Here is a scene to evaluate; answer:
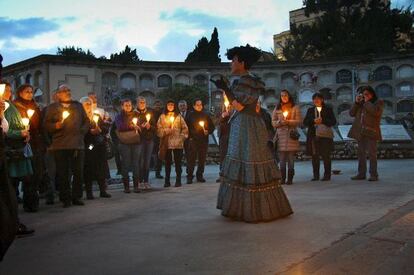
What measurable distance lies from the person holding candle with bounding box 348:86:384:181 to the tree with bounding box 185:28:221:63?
1995cm

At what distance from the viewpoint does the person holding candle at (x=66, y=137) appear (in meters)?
7.17

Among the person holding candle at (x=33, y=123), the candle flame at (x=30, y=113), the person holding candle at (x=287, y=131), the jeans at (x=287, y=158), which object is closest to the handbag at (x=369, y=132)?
the person holding candle at (x=287, y=131)

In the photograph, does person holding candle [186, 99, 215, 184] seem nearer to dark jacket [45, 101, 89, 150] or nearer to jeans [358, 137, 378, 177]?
jeans [358, 137, 378, 177]

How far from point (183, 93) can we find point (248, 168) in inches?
569

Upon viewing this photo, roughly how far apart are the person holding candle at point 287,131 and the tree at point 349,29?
18465 mm

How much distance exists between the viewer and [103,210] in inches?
268

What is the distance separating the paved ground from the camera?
382 cm

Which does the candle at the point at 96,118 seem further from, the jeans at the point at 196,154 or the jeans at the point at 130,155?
the jeans at the point at 196,154

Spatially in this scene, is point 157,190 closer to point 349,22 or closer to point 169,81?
point 169,81

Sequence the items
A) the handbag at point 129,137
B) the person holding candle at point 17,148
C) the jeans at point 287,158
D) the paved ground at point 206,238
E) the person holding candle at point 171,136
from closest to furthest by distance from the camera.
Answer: the paved ground at point 206,238
the person holding candle at point 17,148
the handbag at point 129,137
the jeans at point 287,158
the person holding candle at point 171,136

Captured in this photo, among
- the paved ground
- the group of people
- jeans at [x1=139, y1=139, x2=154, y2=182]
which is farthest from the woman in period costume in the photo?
jeans at [x1=139, y1=139, x2=154, y2=182]

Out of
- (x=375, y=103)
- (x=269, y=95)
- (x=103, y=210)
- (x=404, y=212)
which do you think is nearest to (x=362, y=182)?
(x=375, y=103)

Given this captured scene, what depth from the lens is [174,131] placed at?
9984mm

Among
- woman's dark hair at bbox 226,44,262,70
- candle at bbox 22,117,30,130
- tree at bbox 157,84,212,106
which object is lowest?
candle at bbox 22,117,30,130
